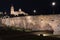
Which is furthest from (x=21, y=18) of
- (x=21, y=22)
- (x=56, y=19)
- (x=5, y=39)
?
(x=5, y=39)

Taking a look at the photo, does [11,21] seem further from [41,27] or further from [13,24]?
[41,27]

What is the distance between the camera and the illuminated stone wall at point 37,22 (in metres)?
47.4

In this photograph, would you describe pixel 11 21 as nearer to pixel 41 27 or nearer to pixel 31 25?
pixel 31 25

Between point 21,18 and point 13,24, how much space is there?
15.3 feet

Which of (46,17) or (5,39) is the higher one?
(46,17)

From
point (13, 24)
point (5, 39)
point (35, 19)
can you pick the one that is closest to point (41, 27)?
point (35, 19)

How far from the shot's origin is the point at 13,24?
6331 centimetres

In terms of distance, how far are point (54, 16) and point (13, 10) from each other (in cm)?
5467

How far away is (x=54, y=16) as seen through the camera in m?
47.7

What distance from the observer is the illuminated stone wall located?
47375 mm

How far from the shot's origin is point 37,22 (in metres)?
54.7

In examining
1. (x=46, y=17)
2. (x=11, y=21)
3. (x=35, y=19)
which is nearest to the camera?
(x=46, y=17)

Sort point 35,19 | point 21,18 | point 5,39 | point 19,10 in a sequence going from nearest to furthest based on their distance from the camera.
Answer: point 5,39 < point 35,19 < point 21,18 < point 19,10

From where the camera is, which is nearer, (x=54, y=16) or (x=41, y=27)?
(x=54, y=16)
